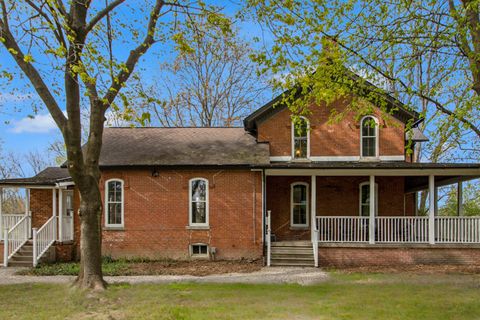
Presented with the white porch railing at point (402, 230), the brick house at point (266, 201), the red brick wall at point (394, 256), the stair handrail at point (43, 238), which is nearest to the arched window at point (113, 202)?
the brick house at point (266, 201)

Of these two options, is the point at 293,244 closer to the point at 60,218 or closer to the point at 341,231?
the point at 341,231

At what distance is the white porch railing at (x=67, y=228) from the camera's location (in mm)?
17614

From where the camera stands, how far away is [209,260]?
1703 cm

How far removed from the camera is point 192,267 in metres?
15.6

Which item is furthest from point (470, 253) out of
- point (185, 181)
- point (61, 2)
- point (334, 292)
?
point (61, 2)

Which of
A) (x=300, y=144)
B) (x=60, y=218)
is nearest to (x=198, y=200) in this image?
(x=300, y=144)

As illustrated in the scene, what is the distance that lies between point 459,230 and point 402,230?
6.84ft

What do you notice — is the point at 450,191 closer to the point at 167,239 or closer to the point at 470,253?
the point at 470,253

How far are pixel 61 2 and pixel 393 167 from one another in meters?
11.9

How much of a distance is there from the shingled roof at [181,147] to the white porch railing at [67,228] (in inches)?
116

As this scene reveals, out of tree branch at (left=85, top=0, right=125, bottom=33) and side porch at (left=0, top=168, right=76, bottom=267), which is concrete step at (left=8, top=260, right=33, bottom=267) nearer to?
side porch at (left=0, top=168, right=76, bottom=267)

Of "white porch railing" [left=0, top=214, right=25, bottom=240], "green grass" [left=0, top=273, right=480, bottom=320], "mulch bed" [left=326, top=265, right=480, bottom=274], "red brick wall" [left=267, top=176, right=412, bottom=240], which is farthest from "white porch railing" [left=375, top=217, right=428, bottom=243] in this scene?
"white porch railing" [left=0, top=214, right=25, bottom=240]

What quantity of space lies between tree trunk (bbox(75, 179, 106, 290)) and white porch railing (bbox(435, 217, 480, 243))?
486 inches

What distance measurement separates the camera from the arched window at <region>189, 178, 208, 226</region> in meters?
17.5
